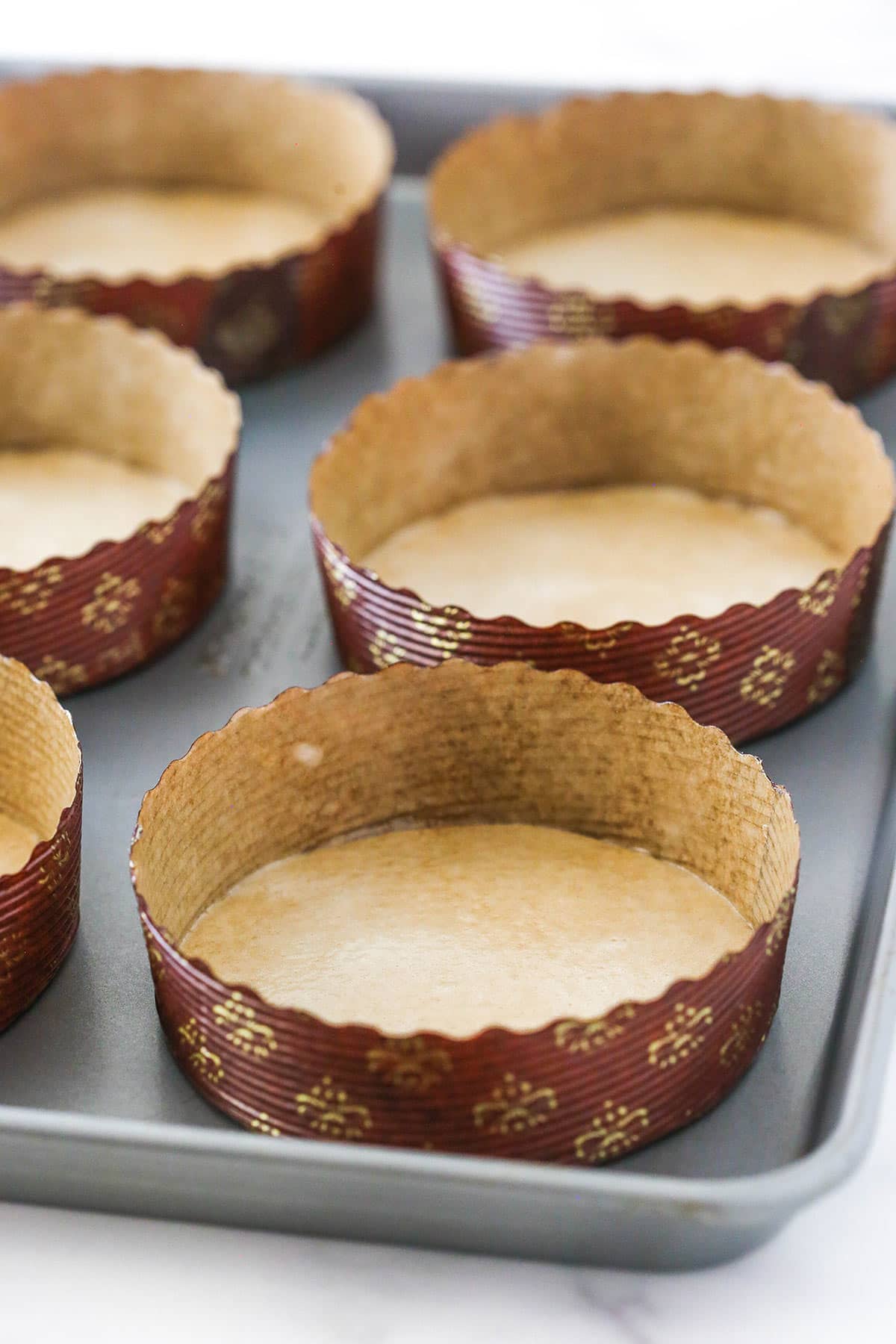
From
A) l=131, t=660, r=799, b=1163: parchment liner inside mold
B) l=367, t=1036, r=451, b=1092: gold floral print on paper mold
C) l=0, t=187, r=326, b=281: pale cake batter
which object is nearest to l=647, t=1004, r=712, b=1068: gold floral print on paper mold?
l=131, t=660, r=799, b=1163: parchment liner inside mold

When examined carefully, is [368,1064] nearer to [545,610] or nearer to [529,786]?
[529,786]

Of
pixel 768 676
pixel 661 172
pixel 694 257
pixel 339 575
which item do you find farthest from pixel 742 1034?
pixel 661 172

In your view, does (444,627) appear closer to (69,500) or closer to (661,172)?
(69,500)

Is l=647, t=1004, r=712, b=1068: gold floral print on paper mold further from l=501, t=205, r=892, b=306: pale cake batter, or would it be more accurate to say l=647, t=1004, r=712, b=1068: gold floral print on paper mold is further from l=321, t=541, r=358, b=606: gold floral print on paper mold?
l=501, t=205, r=892, b=306: pale cake batter

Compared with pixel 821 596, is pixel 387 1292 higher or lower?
lower

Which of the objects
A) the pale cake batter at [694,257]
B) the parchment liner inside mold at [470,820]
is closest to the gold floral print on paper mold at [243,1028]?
the parchment liner inside mold at [470,820]

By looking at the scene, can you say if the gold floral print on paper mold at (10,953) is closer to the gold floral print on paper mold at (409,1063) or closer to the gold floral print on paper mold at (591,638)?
the gold floral print on paper mold at (409,1063)
